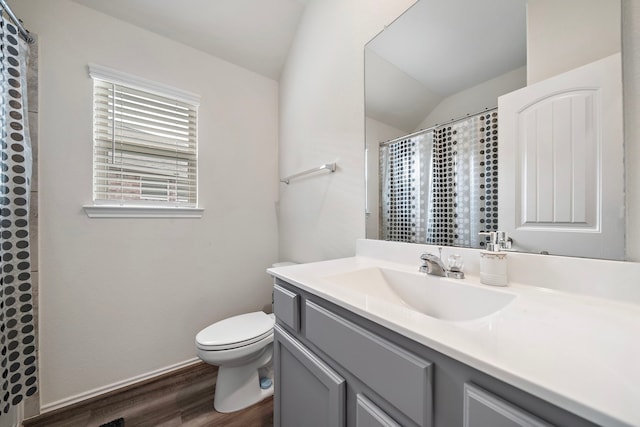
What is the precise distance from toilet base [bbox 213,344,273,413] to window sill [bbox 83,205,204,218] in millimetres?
1018

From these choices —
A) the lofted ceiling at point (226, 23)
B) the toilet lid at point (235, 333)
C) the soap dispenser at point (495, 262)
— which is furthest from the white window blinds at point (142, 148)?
the soap dispenser at point (495, 262)

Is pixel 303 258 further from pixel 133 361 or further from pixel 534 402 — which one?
pixel 534 402

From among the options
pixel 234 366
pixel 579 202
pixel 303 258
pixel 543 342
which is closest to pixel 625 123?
pixel 579 202

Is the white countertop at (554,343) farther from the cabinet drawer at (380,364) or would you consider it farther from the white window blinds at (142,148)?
the white window blinds at (142,148)

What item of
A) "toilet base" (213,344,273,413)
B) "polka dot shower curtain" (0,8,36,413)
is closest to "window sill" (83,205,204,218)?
"polka dot shower curtain" (0,8,36,413)

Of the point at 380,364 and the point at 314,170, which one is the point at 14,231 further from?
the point at 380,364

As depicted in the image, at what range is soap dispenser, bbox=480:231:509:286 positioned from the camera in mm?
675

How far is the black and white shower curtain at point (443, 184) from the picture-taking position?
0.78 m

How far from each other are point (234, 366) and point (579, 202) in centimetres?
162

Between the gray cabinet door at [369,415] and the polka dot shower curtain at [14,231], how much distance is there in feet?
5.05

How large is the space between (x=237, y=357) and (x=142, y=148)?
4.78ft

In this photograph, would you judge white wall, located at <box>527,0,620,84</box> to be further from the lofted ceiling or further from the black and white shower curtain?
the lofted ceiling

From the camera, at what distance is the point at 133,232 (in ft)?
4.87

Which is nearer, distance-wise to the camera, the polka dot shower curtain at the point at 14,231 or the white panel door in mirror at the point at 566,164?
the white panel door in mirror at the point at 566,164
